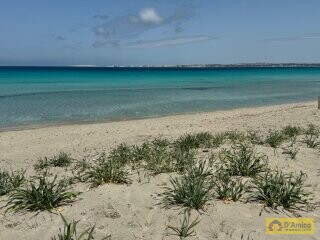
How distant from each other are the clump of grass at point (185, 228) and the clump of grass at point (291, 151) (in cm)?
338

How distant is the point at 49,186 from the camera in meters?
5.62

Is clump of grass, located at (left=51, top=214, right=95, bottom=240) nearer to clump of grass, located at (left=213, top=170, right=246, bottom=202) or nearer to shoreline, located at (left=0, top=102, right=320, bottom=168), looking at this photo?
clump of grass, located at (left=213, top=170, right=246, bottom=202)

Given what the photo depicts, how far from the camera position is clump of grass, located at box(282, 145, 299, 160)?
724cm

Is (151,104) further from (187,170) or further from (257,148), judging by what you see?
Answer: (187,170)

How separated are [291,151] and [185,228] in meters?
3.96

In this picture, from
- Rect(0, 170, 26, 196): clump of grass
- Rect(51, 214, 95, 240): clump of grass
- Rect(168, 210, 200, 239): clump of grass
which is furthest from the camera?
Rect(0, 170, 26, 196): clump of grass

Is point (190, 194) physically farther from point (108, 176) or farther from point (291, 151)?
point (291, 151)

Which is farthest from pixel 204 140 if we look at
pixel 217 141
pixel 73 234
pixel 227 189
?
pixel 73 234

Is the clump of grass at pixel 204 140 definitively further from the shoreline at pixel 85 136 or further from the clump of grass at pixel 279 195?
the clump of grass at pixel 279 195

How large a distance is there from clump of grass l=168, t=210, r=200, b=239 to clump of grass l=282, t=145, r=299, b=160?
3.38 meters

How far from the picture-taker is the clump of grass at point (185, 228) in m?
4.32

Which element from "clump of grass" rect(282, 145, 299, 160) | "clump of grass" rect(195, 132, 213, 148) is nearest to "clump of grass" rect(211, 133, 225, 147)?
"clump of grass" rect(195, 132, 213, 148)

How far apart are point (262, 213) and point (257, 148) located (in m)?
3.35

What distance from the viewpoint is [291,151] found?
7488 millimetres
